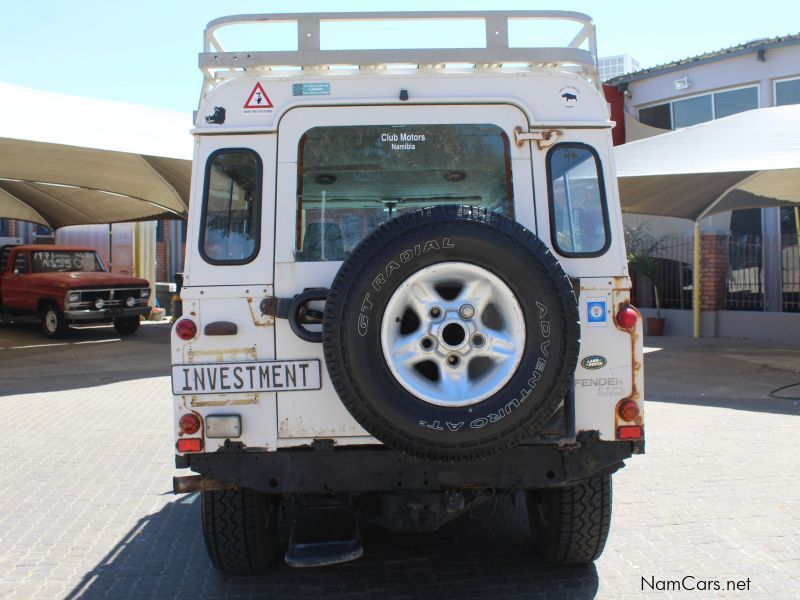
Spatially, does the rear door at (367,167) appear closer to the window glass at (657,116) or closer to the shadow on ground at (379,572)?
the shadow on ground at (379,572)

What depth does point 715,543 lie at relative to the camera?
4496 mm

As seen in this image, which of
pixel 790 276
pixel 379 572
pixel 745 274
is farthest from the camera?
pixel 745 274

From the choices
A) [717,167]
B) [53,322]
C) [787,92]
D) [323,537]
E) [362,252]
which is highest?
[787,92]

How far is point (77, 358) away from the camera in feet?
45.3

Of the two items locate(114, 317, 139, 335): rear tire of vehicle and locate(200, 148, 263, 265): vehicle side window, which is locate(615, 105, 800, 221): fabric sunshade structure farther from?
locate(114, 317, 139, 335): rear tire of vehicle

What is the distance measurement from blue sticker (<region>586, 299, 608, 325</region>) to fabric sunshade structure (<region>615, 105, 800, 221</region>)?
719 centimetres

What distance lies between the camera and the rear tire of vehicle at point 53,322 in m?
16.3

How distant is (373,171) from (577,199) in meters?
1.02

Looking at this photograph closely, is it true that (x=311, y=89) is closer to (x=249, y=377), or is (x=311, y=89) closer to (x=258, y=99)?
(x=258, y=99)

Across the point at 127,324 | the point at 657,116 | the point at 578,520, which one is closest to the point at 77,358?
the point at 127,324

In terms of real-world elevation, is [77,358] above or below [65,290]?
below

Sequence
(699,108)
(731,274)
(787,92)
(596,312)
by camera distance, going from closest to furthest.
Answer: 1. (596,312)
2. (731,274)
3. (787,92)
4. (699,108)

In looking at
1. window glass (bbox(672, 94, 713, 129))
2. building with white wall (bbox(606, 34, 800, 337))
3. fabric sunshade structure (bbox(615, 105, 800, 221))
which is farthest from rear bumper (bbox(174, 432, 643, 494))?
window glass (bbox(672, 94, 713, 129))

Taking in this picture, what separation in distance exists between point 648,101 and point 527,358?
16910 mm
